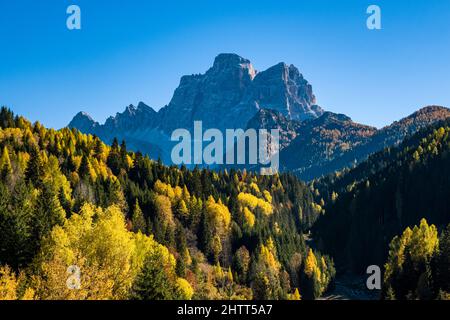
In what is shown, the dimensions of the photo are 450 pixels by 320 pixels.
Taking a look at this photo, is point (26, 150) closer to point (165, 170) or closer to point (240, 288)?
Result: point (165, 170)

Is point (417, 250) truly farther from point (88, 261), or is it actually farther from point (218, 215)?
point (88, 261)

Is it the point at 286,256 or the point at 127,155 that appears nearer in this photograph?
the point at 286,256

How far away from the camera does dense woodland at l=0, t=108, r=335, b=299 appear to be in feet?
201

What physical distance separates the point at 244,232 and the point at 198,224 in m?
16.6

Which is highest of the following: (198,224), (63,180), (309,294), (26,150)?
(26,150)

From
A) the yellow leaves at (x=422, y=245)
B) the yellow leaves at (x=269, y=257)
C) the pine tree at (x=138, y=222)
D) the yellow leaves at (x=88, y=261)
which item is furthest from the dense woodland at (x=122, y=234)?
the yellow leaves at (x=422, y=245)

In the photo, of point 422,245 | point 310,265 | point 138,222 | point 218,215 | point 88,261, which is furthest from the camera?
point 218,215

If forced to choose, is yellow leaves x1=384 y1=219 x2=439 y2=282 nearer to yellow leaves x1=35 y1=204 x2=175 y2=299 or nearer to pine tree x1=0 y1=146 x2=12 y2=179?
yellow leaves x1=35 y1=204 x2=175 y2=299

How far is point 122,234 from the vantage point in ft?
243

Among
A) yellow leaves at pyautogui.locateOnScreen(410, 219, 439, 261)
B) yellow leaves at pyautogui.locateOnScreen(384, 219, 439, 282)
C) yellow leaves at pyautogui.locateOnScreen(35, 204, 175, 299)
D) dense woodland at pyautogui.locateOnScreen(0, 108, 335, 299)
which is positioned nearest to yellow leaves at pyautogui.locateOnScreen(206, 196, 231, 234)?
dense woodland at pyautogui.locateOnScreen(0, 108, 335, 299)

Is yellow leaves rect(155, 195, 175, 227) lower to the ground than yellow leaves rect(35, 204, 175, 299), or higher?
higher

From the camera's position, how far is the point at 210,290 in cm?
10581

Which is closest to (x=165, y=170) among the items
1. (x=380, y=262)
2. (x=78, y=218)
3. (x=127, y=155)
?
(x=127, y=155)

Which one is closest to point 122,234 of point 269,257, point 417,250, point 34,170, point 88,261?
point 88,261
